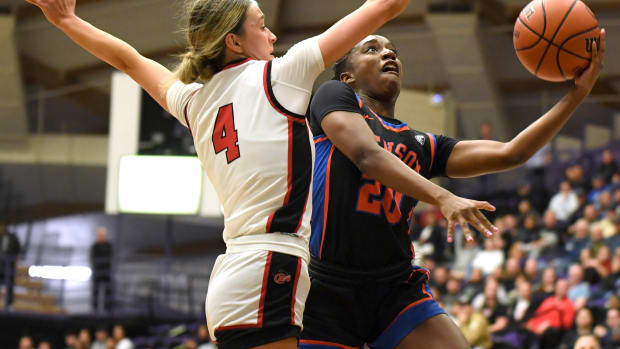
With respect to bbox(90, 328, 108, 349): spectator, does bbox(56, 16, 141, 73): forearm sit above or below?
above

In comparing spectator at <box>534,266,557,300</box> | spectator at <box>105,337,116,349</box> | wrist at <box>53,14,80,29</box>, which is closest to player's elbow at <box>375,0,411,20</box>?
wrist at <box>53,14,80,29</box>

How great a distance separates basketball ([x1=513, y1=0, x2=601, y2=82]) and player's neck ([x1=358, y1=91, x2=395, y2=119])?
2.08 feet

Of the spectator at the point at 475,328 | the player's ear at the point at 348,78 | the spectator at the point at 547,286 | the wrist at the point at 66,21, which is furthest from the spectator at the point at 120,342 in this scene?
the wrist at the point at 66,21

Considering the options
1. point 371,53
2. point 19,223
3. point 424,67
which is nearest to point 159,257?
point 19,223

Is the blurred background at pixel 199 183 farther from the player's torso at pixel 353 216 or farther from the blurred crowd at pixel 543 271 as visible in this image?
the player's torso at pixel 353 216

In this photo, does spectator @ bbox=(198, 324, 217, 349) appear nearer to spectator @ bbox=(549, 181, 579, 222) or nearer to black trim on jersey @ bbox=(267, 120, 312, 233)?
spectator @ bbox=(549, 181, 579, 222)

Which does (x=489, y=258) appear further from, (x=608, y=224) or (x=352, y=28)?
(x=352, y=28)

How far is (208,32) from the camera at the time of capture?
113 inches

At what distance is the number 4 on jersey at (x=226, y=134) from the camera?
278 centimetres

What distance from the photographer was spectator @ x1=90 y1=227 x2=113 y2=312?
17.7 meters

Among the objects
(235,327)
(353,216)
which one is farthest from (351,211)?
(235,327)

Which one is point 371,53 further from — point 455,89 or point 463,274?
point 455,89

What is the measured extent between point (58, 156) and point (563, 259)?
13311 mm

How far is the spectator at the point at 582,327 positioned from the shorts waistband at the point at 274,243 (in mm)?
6844
